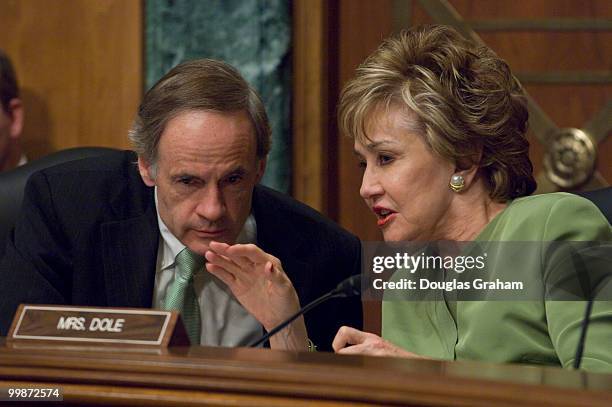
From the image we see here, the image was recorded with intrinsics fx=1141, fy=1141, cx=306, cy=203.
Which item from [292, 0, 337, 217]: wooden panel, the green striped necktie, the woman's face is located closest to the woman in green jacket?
the woman's face

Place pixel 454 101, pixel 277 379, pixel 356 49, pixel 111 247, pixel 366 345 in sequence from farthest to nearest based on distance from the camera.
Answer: pixel 356 49, pixel 111 247, pixel 454 101, pixel 366 345, pixel 277 379

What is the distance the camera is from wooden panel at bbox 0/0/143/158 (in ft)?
12.2

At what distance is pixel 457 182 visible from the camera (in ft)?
6.81

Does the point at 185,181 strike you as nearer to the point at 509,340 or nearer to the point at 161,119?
the point at 161,119

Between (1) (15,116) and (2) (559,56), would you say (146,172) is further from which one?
(2) (559,56)

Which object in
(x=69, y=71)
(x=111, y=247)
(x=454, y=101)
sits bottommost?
(x=111, y=247)

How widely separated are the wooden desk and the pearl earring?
0.74 m

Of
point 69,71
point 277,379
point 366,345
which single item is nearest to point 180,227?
point 366,345

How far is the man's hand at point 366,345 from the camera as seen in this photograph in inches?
65.9

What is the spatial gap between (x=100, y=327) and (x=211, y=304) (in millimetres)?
918

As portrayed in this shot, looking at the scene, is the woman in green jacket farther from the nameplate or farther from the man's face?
the nameplate

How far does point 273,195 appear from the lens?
8.53 ft

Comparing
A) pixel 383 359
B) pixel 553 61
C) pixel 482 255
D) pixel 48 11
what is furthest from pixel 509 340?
pixel 48 11

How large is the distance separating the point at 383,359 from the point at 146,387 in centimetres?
29
